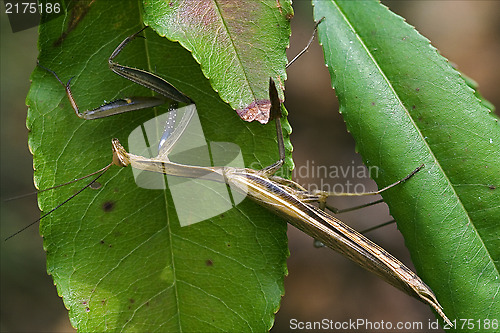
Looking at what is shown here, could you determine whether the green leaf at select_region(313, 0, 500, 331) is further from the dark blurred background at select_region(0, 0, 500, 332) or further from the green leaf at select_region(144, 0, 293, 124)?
the dark blurred background at select_region(0, 0, 500, 332)

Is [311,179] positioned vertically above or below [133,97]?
below

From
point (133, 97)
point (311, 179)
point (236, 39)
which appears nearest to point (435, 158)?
point (236, 39)

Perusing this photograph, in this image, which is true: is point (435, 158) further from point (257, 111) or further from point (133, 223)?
point (133, 223)

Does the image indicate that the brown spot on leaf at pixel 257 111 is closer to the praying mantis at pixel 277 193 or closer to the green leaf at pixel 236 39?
the green leaf at pixel 236 39

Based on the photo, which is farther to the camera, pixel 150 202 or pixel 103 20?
pixel 150 202

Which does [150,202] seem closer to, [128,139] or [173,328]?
[128,139]

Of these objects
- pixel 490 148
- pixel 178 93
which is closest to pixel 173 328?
pixel 178 93

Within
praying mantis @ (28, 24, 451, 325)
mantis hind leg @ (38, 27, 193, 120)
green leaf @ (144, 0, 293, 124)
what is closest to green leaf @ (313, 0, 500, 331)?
praying mantis @ (28, 24, 451, 325)
